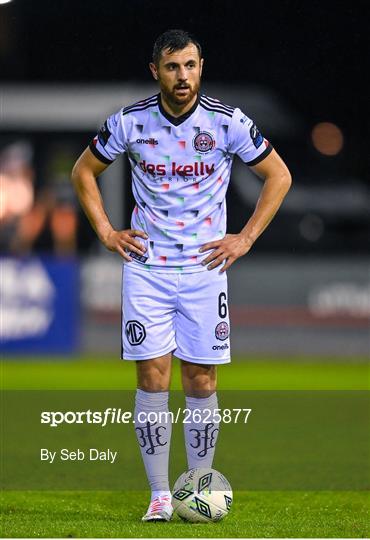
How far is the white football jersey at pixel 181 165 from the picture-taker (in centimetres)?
530

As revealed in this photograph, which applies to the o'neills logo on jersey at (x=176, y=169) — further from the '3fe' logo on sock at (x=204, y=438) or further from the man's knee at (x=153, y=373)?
the '3fe' logo on sock at (x=204, y=438)

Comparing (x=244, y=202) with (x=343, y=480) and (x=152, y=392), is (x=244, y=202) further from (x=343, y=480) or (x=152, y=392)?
(x=152, y=392)

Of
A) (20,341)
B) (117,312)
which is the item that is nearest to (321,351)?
(117,312)

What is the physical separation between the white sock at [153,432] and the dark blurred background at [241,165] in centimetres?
806

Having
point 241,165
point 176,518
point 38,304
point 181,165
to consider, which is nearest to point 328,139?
point 241,165

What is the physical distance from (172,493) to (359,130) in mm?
12628

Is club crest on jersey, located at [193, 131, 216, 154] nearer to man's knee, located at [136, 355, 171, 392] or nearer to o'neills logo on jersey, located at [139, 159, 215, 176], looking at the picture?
o'neills logo on jersey, located at [139, 159, 215, 176]

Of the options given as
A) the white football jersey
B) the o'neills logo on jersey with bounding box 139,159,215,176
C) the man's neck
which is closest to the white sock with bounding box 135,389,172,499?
the white football jersey

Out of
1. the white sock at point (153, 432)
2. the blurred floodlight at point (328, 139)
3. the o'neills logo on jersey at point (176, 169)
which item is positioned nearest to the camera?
the o'neills logo on jersey at point (176, 169)

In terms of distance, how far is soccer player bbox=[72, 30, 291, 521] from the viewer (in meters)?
5.31

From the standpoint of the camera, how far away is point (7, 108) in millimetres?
16953

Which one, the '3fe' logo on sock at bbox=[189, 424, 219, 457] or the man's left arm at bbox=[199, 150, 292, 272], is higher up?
the man's left arm at bbox=[199, 150, 292, 272]

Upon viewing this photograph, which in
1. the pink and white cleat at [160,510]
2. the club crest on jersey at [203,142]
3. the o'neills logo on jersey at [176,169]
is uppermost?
the club crest on jersey at [203,142]

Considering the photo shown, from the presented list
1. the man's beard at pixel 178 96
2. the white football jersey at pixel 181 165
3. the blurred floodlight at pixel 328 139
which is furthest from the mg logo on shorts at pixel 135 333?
the blurred floodlight at pixel 328 139
